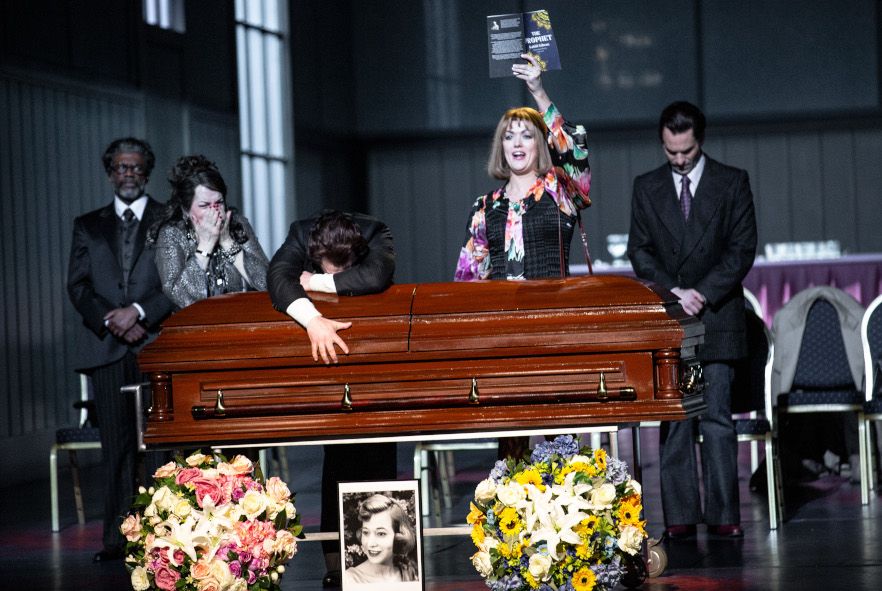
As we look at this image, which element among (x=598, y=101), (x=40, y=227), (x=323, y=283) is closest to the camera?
(x=323, y=283)

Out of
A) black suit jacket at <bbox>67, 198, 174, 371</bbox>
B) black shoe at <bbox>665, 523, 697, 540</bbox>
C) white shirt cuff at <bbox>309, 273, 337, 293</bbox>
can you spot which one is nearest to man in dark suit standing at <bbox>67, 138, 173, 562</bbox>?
black suit jacket at <bbox>67, 198, 174, 371</bbox>

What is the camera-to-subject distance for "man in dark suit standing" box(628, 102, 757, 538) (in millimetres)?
4750

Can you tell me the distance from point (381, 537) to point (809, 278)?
4.55 m

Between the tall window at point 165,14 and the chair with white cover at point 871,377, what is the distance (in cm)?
541

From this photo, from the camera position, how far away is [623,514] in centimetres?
350

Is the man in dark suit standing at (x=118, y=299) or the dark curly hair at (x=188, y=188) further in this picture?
the man in dark suit standing at (x=118, y=299)

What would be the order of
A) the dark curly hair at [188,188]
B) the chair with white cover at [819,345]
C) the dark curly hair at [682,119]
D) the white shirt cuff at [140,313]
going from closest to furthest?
the dark curly hair at [188,188] → the dark curly hair at [682,119] → the white shirt cuff at [140,313] → the chair with white cover at [819,345]

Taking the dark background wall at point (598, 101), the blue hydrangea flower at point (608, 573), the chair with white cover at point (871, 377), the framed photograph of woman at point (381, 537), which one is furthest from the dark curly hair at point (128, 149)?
the dark background wall at point (598, 101)

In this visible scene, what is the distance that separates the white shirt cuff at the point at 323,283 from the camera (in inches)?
147

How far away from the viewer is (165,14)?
9.62 meters

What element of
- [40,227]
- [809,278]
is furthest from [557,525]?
[40,227]

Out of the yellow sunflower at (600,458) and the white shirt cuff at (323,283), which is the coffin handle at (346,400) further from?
the yellow sunflower at (600,458)

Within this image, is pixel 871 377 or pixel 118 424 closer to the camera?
pixel 118 424

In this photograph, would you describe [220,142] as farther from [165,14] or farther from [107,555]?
[107,555]
